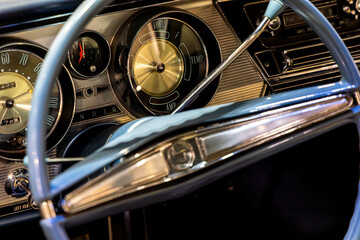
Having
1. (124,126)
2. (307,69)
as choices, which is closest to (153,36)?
(124,126)

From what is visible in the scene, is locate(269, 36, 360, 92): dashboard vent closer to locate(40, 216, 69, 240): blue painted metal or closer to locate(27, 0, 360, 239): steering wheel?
locate(27, 0, 360, 239): steering wheel

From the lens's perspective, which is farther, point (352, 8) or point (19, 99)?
point (352, 8)

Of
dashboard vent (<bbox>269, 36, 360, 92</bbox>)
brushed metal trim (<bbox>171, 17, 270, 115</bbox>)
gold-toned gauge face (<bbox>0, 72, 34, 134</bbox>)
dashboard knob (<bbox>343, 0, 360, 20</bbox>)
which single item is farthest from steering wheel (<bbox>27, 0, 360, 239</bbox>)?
dashboard knob (<bbox>343, 0, 360, 20</bbox>)

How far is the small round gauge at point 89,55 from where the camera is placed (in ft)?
4.82

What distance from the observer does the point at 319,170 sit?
166 centimetres

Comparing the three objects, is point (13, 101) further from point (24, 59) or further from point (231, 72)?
point (231, 72)

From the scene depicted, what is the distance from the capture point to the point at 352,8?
Answer: 1.79m

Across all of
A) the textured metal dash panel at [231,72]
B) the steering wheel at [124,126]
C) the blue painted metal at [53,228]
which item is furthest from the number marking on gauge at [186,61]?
the blue painted metal at [53,228]

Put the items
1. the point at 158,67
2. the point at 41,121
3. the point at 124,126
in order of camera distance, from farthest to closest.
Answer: the point at 158,67 < the point at 124,126 < the point at 41,121

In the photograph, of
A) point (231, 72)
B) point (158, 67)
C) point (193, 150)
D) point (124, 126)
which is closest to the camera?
point (193, 150)

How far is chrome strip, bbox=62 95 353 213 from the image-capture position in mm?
1055

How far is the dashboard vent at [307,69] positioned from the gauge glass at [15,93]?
0.76 meters

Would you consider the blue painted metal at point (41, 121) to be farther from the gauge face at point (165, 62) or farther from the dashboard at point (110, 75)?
the gauge face at point (165, 62)

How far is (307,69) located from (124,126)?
70cm
